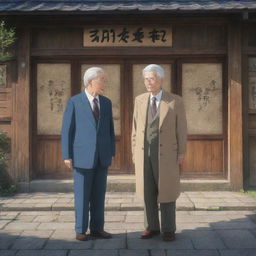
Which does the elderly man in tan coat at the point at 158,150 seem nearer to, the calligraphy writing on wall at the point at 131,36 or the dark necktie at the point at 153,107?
the dark necktie at the point at 153,107

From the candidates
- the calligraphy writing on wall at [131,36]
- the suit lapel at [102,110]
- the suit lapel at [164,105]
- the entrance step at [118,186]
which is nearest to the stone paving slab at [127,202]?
the entrance step at [118,186]

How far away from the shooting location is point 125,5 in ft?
26.2

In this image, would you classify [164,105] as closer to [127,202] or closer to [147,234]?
[147,234]

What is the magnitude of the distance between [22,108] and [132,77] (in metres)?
2.51

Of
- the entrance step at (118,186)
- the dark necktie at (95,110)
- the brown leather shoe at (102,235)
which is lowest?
the brown leather shoe at (102,235)

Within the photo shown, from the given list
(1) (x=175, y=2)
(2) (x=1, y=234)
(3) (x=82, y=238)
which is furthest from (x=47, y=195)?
(1) (x=175, y=2)

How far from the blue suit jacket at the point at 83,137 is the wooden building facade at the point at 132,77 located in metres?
3.46

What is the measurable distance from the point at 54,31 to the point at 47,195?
Result: 3.59 m

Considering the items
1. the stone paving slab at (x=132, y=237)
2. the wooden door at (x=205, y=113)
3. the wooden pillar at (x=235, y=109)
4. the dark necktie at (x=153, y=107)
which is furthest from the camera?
the wooden door at (x=205, y=113)

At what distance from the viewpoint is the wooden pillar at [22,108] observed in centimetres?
830

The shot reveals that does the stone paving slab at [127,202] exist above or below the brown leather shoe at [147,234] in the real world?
above

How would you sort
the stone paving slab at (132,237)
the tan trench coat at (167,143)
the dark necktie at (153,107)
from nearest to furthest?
the stone paving slab at (132,237)
the tan trench coat at (167,143)
the dark necktie at (153,107)

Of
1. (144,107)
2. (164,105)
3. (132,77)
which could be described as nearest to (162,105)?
(164,105)

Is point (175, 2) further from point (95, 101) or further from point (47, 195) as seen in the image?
point (47, 195)
